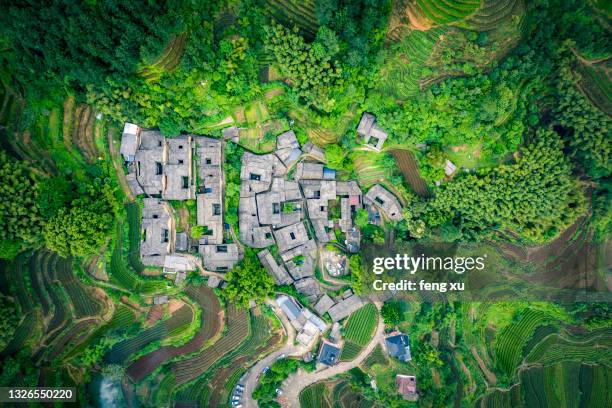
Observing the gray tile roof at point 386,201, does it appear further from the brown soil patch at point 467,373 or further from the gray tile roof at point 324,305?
the brown soil patch at point 467,373

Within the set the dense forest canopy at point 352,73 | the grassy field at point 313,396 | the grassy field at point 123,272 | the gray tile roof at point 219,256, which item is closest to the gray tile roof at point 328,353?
the grassy field at point 313,396

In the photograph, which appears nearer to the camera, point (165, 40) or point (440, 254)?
point (165, 40)

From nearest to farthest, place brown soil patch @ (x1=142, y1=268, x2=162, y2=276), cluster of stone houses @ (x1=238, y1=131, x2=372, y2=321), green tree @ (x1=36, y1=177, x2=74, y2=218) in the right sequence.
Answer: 1. green tree @ (x1=36, y1=177, x2=74, y2=218)
2. brown soil patch @ (x1=142, y1=268, x2=162, y2=276)
3. cluster of stone houses @ (x1=238, y1=131, x2=372, y2=321)

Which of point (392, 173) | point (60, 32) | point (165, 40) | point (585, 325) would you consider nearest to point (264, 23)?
point (165, 40)

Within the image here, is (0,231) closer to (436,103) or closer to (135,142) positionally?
(135,142)

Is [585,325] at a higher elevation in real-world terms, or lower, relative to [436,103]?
lower

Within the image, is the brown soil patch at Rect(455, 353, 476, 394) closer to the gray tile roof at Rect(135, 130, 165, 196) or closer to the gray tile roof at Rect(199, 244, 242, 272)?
the gray tile roof at Rect(199, 244, 242, 272)

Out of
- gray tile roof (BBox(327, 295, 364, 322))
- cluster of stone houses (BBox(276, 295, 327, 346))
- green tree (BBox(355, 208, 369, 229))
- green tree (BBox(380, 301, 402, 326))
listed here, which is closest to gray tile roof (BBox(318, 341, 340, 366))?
cluster of stone houses (BBox(276, 295, 327, 346))
